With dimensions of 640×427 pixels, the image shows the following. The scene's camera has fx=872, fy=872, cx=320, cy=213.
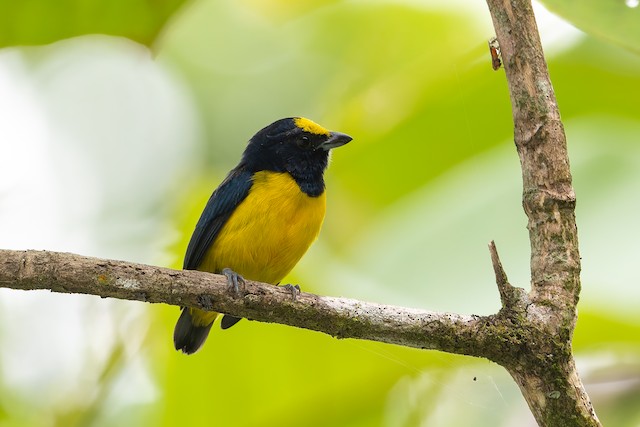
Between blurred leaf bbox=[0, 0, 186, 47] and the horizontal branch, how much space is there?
70 centimetres

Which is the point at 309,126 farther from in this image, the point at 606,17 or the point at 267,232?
the point at 606,17

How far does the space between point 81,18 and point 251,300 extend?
104 cm

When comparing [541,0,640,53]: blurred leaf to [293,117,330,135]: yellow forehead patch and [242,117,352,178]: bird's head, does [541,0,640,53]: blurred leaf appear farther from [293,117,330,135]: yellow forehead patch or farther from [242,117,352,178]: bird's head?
[293,117,330,135]: yellow forehead patch

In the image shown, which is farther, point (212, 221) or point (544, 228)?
point (212, 221)

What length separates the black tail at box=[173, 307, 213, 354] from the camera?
3.74 meters

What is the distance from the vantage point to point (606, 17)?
247 centimetres

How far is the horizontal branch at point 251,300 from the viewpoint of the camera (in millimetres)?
2479

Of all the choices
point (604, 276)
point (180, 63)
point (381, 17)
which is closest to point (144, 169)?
point (180, 63)

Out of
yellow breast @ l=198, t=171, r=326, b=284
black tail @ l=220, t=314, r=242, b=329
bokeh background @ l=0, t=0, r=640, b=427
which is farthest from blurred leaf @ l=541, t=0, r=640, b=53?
black tail @ l=220, t=314, r=242, b=329

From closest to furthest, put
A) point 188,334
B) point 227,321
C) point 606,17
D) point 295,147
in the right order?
point 606,17, point 188,334, point 227,321, point 295,147

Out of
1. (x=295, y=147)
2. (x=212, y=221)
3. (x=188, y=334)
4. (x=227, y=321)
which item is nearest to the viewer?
(x=188, y=334)

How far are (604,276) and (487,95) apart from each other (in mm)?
925

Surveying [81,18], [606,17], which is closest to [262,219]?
[81,18]

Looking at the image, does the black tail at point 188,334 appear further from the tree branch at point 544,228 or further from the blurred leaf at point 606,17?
the blurred leaf at point 606,17
